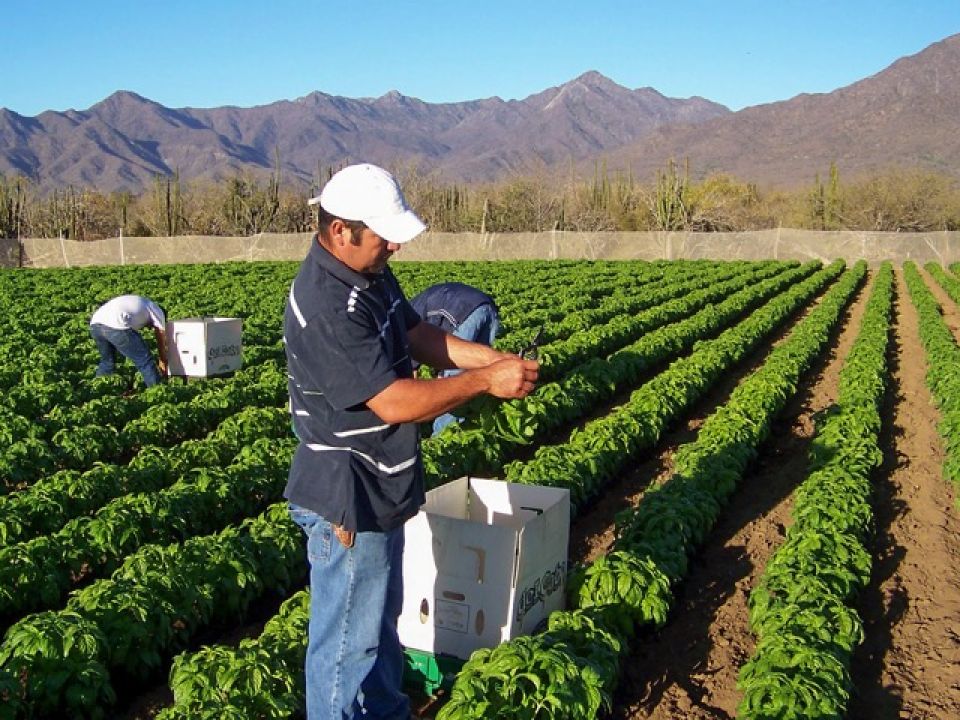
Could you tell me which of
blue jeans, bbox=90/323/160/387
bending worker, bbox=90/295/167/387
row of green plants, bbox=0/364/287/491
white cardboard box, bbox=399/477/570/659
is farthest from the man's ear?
blue jeans, bbox=90/323/160/387

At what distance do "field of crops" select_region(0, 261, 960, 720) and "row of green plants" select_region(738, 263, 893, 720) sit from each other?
19 mm

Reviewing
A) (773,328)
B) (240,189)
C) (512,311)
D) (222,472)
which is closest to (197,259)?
(240,189)

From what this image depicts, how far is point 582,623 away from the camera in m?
4.83

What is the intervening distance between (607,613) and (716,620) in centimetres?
126

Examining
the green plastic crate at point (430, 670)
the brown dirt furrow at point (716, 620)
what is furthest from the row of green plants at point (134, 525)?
the brown dirt furrow at point (716, 620)

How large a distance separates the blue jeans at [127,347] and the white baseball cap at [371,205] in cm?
884

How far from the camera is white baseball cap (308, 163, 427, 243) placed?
348cm

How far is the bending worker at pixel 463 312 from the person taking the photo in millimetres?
8547

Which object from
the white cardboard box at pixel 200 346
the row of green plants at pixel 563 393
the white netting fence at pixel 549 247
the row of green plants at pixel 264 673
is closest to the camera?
the row of green plants at pixel 264 673

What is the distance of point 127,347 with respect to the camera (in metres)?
11.7

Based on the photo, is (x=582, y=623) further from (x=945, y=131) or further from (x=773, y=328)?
(x=945, y=131)

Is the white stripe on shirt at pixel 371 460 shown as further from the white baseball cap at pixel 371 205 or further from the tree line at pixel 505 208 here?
the tree line at pixel 505 208

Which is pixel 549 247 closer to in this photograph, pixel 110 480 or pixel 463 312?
pixel 463 312

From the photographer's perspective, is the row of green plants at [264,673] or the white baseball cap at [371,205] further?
the row of green plants at [264,673]
